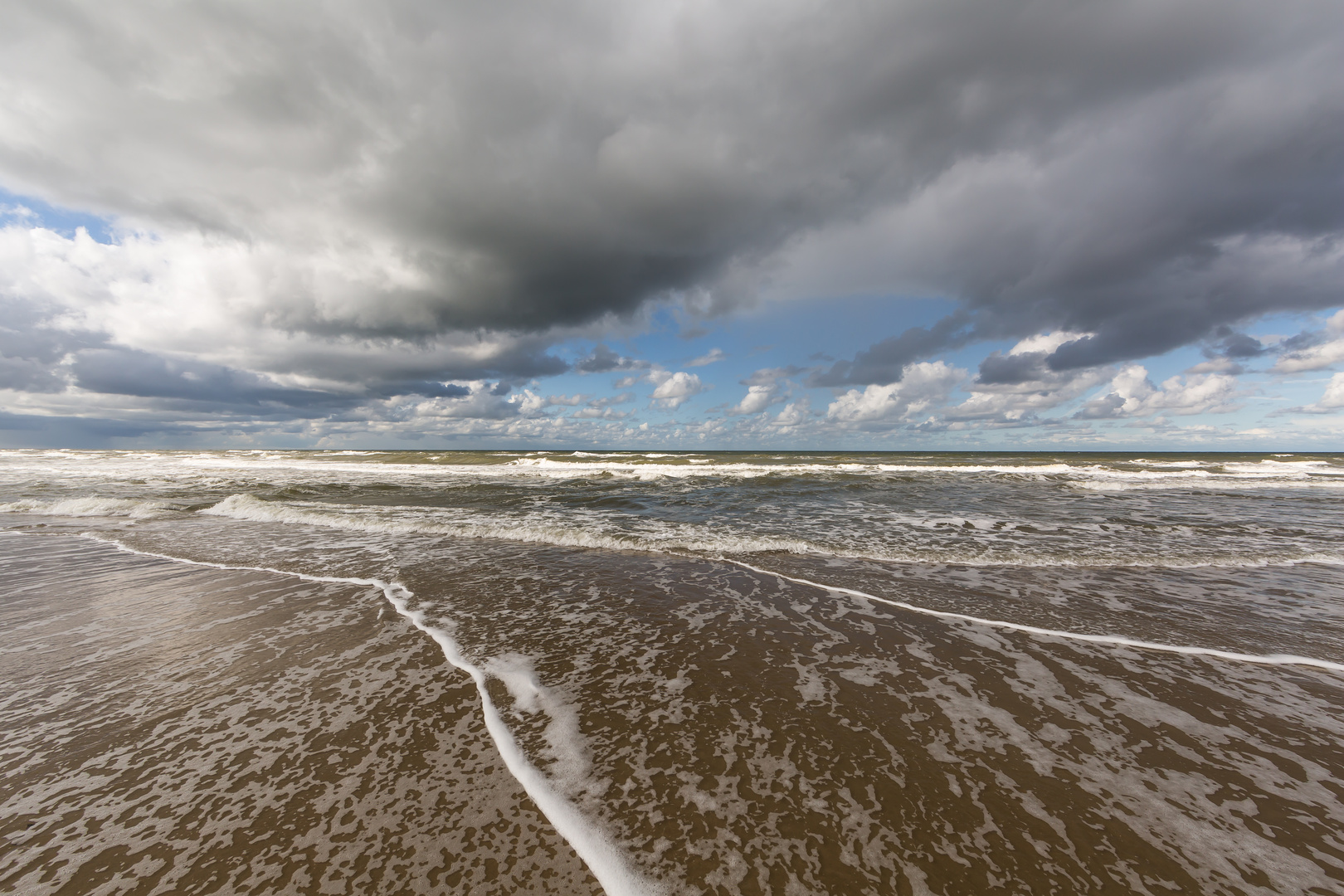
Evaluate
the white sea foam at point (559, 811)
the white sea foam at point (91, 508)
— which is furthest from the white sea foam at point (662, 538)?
the white sea foam at point (559, 811)

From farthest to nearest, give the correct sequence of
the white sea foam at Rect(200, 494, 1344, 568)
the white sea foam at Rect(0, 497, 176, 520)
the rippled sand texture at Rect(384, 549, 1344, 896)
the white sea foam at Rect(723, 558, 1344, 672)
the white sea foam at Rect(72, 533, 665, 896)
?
the white sea foam at Rect(0, 497, 176, 520) → the white sea foam at Rect(200, 494, 1344, 568) → the white sea foam at Rect(723, 558, 1344, 672) → the rippled sand texture at Rect(384, 549, 1344, 896) → the white sea foam at Rect(72, 533, 665, 896)

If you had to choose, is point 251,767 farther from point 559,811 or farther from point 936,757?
point 936,757

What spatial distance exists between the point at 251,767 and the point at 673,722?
3228mm

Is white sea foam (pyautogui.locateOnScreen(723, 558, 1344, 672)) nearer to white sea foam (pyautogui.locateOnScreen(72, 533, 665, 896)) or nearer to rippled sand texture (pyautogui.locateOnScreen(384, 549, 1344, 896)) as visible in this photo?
rippled sand texture (pyautogui.locateOnScreen(384, 549, 1344, 896))

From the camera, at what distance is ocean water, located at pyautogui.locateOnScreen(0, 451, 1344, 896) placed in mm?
2840

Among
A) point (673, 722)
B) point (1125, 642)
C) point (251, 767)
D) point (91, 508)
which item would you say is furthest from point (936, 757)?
point (91, 508)

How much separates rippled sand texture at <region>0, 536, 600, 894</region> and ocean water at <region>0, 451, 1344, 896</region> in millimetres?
24

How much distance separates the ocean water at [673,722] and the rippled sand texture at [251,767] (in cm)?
2

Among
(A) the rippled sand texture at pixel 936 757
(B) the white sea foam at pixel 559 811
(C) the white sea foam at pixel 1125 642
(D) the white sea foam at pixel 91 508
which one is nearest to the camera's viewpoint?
(B) the white sea foam at pixel 559 811

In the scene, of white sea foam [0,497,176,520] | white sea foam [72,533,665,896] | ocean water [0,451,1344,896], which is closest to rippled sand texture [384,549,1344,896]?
ocean water [0,451,1344,896]

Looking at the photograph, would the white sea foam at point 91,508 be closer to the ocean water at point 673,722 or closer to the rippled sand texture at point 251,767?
the ocean water at point 673,722

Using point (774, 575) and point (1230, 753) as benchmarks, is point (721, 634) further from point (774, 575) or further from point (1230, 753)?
point (1230, 753)

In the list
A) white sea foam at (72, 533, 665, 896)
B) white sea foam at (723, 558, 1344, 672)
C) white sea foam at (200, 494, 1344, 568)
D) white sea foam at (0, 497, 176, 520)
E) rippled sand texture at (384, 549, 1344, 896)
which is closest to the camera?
white sea foam at (72, 533, 665, 896)

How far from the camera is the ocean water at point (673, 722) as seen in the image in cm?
284
